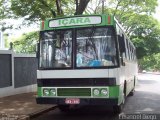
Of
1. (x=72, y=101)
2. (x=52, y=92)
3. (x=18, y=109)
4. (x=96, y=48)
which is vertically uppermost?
(x=96, y=48)

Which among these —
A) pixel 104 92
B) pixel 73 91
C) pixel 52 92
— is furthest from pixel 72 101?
pixel 104 92

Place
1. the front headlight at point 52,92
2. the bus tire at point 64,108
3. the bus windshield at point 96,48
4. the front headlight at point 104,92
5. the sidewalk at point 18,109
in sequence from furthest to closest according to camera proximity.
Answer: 1. the bus tire at point 64,108
2. the sidewalk at point 18,109
3. the front headlight at point 52,92
4. the bus windshield at point 96,48
5. the front headlight at point 104,92

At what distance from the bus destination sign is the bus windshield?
0.76ft

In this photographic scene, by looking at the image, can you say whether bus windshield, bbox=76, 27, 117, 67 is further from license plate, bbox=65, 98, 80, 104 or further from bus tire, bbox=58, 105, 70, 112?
bus tire, bbox=58, 105, 70, 112

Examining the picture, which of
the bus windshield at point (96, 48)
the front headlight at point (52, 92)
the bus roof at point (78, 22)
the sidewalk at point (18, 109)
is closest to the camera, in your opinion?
the bus windshield at point (96, 48)

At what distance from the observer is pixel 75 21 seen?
37.4 ft

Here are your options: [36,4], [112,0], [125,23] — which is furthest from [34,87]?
[125,23]

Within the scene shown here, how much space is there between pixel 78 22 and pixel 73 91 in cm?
212

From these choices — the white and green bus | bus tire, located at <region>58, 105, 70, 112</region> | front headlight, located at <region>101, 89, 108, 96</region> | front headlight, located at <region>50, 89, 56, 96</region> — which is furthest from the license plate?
bus tire, located at <region>58, 105, 70, 112</region>

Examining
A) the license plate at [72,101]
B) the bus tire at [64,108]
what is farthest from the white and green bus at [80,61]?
the bus tire at [64,108]

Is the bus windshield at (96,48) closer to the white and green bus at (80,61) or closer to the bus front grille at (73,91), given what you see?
the white and green bus at (80,61)

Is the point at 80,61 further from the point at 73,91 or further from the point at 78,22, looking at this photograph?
the point at 78,22

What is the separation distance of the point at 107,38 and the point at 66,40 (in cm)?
128

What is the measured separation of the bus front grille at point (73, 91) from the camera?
427 inches
